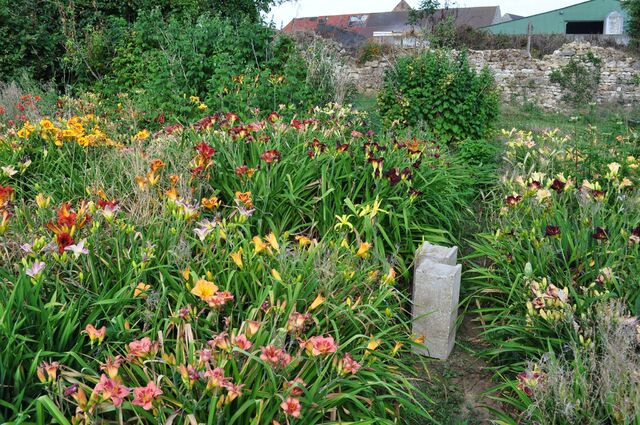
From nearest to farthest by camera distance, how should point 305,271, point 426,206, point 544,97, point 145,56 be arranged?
point 305,271
point 426,206
point 145,56
point 544,97

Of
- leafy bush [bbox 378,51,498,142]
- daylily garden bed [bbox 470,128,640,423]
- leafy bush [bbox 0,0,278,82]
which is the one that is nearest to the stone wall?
leafy bush [bbox 0,0,278,82]

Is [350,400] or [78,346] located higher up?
[78,346]

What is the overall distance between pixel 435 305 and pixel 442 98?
4.56 meters

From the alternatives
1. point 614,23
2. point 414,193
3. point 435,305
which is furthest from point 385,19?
point 435,305

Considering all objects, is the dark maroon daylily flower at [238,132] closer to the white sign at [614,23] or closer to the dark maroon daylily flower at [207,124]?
the dark maroon daylily flower at [207,124]

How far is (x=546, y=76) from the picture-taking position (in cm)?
1530

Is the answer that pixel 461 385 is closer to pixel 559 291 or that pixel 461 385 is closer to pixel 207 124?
pixel 559 291

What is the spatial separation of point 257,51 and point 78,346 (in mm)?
6151

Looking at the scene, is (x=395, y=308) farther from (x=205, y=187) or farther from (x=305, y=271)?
(x=205, y=187)

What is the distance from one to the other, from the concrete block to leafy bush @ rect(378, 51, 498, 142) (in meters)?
3.76

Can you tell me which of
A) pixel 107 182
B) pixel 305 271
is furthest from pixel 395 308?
pixel 107 182

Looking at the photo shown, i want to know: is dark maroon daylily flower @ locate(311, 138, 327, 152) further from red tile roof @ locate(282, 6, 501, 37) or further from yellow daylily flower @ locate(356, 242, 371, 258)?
red tile roof @ locate(282, 6, 501, 37)

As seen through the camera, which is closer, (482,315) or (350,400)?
(350,400)

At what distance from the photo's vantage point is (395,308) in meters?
3.21
